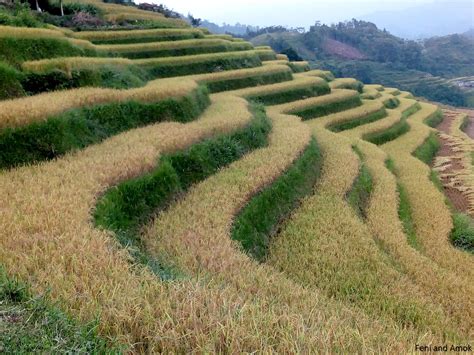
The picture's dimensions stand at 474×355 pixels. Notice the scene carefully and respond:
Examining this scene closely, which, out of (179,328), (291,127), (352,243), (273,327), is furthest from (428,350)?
(291,127)

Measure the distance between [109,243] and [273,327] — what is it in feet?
8.78

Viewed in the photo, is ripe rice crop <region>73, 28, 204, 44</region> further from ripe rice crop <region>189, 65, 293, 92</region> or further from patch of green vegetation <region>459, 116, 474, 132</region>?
patch of green vegetation <region>459, 116, 474, 132</region>

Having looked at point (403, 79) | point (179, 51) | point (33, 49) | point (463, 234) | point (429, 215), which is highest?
point (33, 49)

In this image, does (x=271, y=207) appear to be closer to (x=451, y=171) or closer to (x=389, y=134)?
(x=451, y=171)

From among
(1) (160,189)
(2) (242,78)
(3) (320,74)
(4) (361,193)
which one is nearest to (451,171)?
(4) (361,193)

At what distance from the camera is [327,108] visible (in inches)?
998

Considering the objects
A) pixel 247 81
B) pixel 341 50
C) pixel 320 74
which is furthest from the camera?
pixel 341 50

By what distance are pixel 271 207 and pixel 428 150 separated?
16.5 metres

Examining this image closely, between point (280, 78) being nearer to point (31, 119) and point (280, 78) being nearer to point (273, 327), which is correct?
point (31, 119)

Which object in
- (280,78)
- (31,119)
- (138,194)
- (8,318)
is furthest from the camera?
(280,78)

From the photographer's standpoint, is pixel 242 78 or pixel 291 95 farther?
pixel 291 95

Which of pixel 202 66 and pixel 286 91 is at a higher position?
pixel 202 66

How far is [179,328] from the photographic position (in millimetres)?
3625

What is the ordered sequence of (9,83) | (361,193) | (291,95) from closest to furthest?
(9,83) < (361,193) < (291,95)
